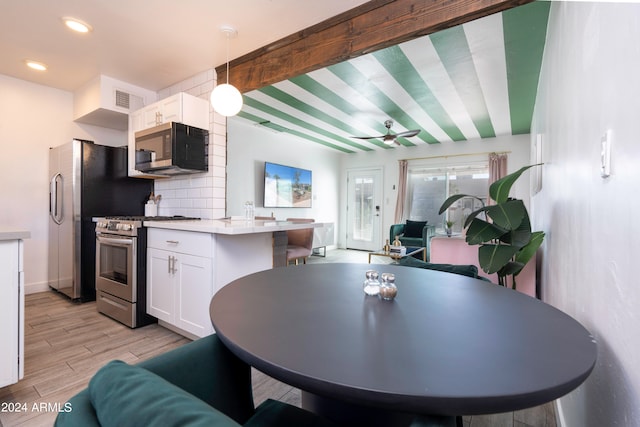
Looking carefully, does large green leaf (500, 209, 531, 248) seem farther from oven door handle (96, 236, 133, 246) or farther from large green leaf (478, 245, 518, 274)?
oven door handle (96, 236, 133, 246)

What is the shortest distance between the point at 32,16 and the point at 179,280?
246 centimetres

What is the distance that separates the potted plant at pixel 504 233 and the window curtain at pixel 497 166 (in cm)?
433

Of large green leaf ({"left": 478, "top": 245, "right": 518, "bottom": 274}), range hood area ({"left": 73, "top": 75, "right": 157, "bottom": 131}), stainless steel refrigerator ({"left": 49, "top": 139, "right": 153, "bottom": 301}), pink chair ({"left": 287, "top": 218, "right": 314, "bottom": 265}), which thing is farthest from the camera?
pink chair ({"left": 287, "top": 218, "right": 314, "bottom": 265})

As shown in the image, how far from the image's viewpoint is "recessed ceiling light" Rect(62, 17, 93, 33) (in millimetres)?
2385

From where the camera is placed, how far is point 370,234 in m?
7.37

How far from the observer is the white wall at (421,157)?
219 inches

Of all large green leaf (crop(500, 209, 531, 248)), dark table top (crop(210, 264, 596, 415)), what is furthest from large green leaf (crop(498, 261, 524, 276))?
dark table top (crop(210, 264, 596, 415))

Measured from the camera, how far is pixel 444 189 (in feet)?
21.3

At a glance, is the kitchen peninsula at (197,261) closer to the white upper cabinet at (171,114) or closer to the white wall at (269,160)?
the white upper cabinet at (171,114)

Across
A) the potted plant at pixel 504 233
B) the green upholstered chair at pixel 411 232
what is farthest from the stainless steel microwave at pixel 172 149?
the green upholstered chair at pixel 411 232

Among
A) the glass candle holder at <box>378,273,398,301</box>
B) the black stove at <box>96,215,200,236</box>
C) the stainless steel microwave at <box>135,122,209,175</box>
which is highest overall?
the stainless steel microwave at <box>135,122,209,175</box>

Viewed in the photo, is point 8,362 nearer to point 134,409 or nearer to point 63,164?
point 134,409

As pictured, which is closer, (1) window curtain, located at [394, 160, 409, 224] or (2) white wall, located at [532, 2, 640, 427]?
(2) white wall, located at [532, 2, 640, 427]

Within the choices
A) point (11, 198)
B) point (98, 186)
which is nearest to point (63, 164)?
point (98, 186)
